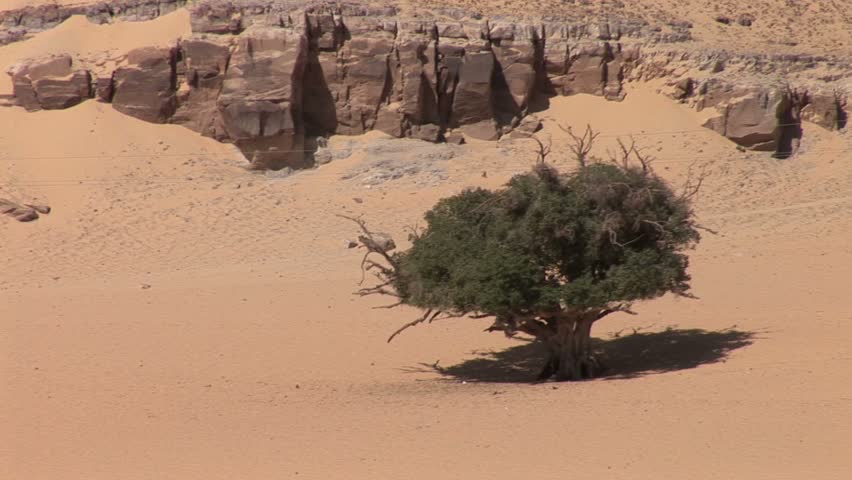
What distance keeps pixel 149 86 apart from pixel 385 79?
6.51 meters

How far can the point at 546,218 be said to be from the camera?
1526 cm

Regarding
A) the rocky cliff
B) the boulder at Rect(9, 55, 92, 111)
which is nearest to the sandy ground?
the boulder at Rect(9, 55, 92, 111)

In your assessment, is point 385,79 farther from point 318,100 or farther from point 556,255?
point 556,255

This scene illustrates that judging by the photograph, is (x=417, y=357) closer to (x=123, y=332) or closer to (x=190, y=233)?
(x=123, y=332)

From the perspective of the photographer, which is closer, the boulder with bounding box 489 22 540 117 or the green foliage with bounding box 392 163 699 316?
the green foliage with bounding box 392 163 699 316

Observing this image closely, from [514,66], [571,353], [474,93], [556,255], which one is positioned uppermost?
[556,255]

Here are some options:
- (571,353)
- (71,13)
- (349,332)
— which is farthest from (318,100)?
(571,353)

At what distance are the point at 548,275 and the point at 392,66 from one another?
16.4 metres

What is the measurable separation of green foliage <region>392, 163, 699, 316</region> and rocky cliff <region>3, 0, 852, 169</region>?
15.2 m

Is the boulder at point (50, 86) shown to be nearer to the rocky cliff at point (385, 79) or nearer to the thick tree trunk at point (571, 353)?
the rocky cliff at point (385, 79)

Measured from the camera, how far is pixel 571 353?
16172mm

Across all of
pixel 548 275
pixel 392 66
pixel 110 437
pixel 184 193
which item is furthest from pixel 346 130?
pixel 110 437

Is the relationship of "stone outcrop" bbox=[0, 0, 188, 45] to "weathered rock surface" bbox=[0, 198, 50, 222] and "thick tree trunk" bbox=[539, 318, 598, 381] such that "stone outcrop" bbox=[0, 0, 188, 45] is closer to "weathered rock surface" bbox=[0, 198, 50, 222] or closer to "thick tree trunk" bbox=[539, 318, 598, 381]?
"weathered rock surface" bbox=[0, 198, 50, 222]

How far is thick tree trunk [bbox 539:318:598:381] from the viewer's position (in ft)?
52.8
